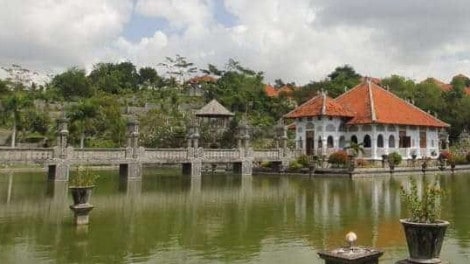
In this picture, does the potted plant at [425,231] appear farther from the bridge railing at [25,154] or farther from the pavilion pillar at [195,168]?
the pavilion pillar at [195,168]

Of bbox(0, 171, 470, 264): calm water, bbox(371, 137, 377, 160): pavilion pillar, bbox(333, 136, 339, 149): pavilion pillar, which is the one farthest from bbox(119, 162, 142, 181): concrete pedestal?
bbox(371, 137, 377, 160): pavilion pillar

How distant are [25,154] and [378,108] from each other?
26843 millimetres

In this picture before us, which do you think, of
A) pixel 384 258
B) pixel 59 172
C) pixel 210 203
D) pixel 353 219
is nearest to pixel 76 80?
pixel 59 172

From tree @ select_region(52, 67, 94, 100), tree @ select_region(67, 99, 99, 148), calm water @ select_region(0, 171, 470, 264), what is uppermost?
tree @ select_region(52, 67, 94, 100)

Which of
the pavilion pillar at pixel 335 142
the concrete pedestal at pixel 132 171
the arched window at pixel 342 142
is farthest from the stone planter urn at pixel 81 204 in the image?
the arched window at pixel 342 142

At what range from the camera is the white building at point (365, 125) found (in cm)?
4056

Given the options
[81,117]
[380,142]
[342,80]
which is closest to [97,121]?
[81,117]

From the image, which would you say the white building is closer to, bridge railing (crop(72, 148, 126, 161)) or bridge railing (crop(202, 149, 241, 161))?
bridge railing (crop(202, 149, 241, 161))

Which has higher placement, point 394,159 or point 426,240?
point 394,159

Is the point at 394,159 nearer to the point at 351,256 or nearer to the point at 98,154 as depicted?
the point at 98,154

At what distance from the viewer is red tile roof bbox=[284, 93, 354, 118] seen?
40562 mm

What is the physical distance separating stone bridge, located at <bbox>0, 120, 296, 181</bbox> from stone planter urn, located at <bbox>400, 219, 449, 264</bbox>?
22133mm

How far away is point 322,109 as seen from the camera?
133 feet

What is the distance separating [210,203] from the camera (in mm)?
19219
